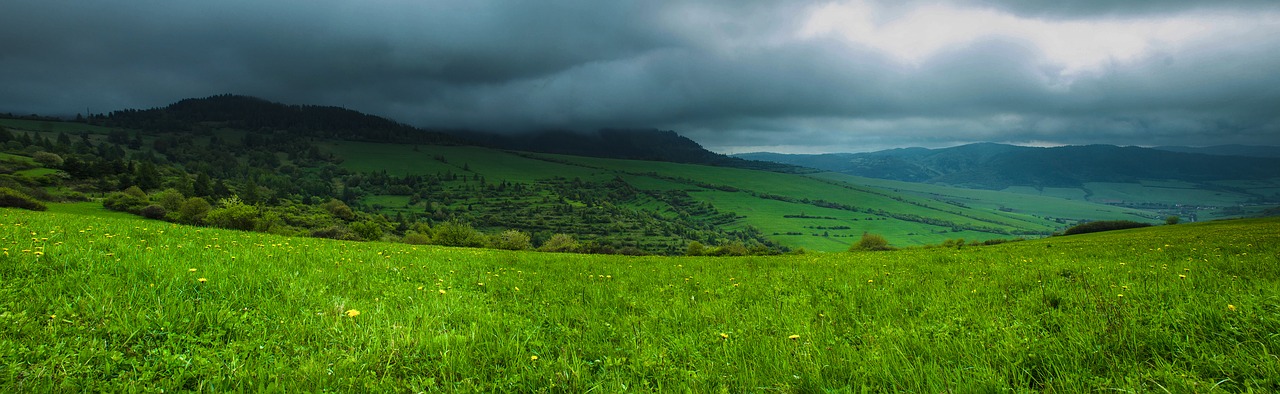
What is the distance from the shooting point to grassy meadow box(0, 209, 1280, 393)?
11.5 feet

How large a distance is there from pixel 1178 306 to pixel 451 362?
7.13 metres

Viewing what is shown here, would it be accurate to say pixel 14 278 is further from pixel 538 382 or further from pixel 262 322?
pixel 538 382

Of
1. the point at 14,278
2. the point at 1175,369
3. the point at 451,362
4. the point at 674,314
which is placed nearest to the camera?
the point at 1175,369

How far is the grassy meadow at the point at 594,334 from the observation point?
3.51 metres

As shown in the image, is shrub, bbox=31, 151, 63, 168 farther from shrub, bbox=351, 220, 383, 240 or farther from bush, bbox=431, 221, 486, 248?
bush, bbox=431, 221, 486, 248

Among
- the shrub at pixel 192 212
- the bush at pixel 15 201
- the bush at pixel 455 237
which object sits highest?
the bush at pixel 15 201

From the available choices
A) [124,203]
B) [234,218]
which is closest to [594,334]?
[234,218]

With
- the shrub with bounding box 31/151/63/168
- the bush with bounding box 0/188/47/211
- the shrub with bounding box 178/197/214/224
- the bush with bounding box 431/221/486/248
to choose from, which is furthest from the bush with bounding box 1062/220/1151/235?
the shrub with bounding box 31/151/63/168

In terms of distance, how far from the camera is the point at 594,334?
5219mm

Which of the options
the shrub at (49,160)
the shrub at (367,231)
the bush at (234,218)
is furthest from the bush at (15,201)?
the shrub at (49,160)

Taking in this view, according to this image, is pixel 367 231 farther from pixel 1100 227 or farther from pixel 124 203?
pixel 1100 227

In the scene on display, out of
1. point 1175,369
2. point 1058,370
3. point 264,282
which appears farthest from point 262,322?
point 1175,369

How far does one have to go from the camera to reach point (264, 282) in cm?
624

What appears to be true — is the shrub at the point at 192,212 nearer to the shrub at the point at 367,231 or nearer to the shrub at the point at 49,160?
the shrub at the point at 367,231
